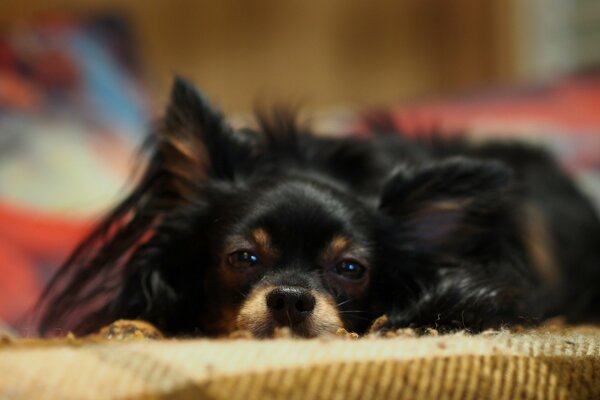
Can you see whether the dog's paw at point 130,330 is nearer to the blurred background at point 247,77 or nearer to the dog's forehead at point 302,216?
the dog's forehead at point 302,216

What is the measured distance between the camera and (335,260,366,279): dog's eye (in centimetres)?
167

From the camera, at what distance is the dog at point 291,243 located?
5.37 feet

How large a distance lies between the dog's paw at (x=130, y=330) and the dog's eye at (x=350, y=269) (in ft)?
1.35

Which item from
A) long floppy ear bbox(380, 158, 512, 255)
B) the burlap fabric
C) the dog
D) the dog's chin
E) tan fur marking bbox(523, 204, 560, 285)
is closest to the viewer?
the burlap fabric

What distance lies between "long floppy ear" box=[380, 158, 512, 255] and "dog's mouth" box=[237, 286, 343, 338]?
17.8 inches

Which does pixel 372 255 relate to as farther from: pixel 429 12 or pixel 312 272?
pixel 429 12

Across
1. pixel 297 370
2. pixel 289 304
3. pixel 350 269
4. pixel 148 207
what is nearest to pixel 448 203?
pixel 350 269

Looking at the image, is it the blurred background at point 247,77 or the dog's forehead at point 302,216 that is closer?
the dog's forehead at point 302,216

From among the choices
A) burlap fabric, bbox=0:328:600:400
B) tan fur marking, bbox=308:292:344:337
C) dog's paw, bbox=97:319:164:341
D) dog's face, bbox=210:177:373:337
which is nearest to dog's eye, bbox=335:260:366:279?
dog's face, bbox=210:177:373:337

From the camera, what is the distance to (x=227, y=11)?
416 centimetres

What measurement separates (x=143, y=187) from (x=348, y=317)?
641mm

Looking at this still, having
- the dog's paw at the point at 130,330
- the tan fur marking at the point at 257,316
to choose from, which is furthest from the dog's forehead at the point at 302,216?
the dog's paw at the point at 130,330

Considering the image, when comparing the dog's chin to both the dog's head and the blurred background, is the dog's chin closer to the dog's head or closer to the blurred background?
the dog's head

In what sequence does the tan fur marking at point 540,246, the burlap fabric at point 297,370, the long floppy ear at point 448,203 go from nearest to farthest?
the burlap fabric at point 297,370 → the long floppy ear at point 448,203 → the tan fur marking at point 540,246
